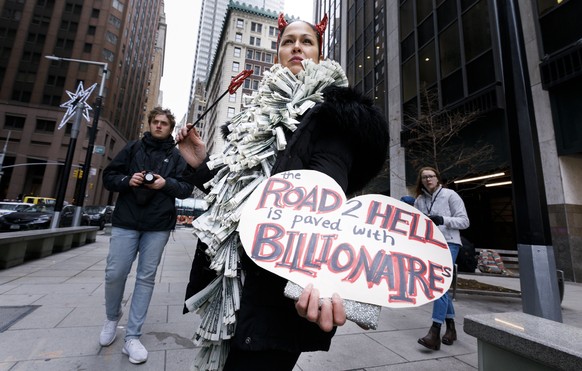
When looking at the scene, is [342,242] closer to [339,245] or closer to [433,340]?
[339,245]

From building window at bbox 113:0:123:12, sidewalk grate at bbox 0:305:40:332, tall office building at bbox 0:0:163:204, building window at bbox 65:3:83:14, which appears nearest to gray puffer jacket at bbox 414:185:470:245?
sidewalk grate at bbox 0:305:40:332

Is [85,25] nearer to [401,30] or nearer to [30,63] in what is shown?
[30,63]

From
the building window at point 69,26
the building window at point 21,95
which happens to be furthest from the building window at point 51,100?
the building window at point 69,26

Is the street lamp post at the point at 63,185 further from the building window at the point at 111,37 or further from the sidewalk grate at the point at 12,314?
the building window at the point at 111,37

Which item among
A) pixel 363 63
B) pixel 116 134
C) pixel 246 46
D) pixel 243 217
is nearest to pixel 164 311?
pixel 243 217

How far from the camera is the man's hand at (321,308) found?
29.7 inches

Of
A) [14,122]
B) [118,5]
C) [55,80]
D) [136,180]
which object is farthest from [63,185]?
[118,5]

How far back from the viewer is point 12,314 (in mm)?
3385

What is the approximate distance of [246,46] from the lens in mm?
59156

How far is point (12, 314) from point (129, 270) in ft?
6.91

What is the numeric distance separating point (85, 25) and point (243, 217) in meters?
54.1

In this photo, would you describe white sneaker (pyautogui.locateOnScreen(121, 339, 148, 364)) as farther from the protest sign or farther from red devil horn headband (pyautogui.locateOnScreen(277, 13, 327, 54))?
red devil horn headband (pyautogui.locateOnScreen(277, 13, 327, 54))

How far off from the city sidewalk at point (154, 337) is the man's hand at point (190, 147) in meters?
1.88

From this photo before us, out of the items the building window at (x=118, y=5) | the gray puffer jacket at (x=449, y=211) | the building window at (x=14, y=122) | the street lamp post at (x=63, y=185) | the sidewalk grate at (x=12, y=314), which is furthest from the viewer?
the building window at (x=118, y=5)
